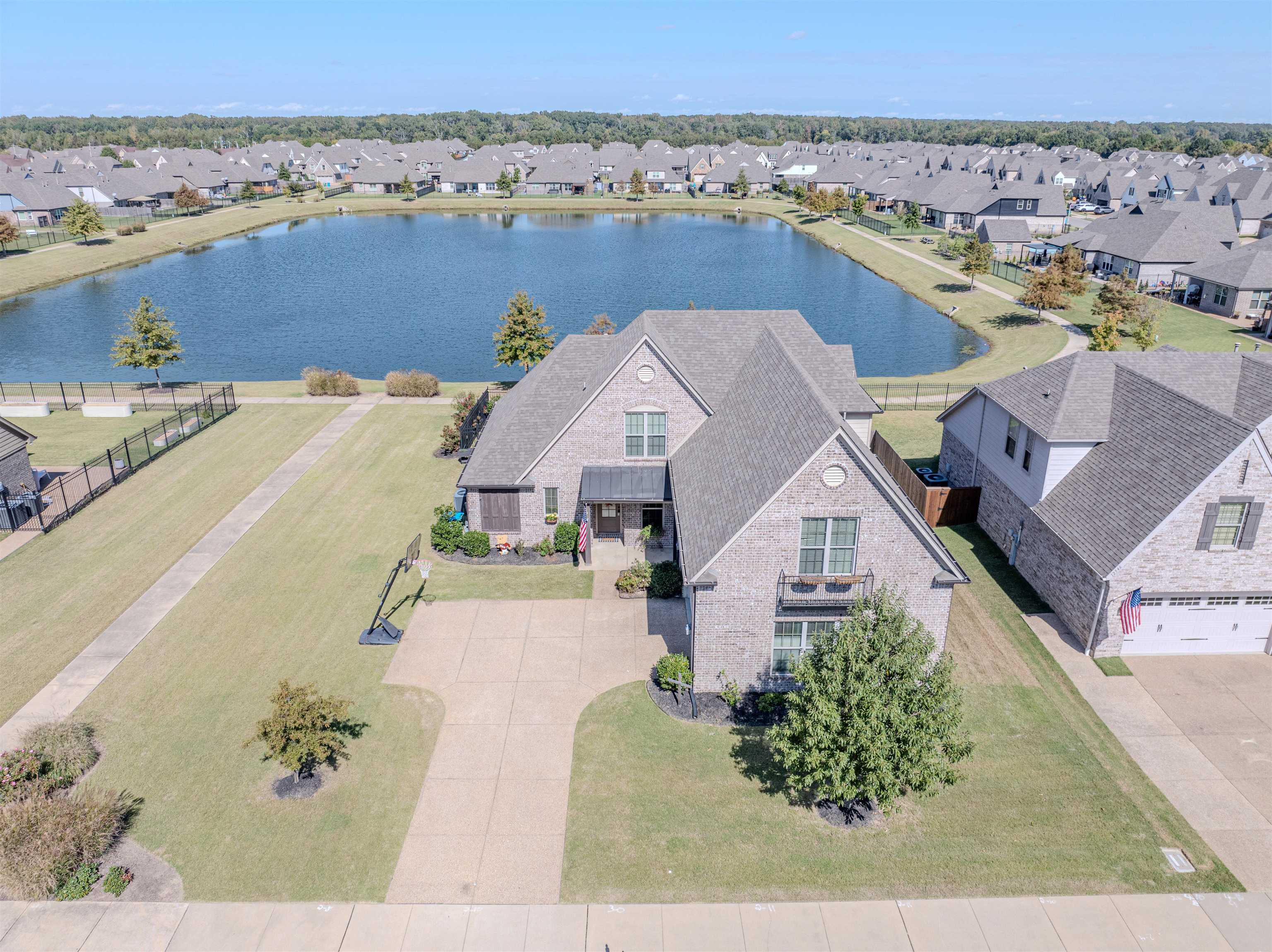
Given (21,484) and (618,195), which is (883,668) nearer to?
(21,484)

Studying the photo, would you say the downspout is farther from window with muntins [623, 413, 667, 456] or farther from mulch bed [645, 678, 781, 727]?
window with muntins [623, 413, 667, 456]

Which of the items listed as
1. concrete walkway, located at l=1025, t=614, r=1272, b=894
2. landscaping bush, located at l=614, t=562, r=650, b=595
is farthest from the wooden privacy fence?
landscaping bush, located at l=614, t=562, r=650, b=595

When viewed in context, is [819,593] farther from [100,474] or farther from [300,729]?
[100,474]

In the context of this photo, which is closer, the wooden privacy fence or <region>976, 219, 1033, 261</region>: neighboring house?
the wooden privacy fence

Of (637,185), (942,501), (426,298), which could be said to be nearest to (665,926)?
(942,501)

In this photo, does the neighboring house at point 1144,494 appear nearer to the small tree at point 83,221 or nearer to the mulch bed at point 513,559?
the mulch bed at point 513,559
